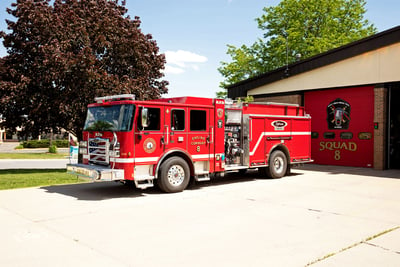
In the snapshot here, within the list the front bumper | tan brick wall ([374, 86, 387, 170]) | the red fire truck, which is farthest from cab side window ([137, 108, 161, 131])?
tan brick wall ([374, 86, 387, 170])

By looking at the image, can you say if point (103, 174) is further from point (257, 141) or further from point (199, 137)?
point (257, 141)

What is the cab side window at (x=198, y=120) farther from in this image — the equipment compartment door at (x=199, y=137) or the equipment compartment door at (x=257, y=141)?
the equipment compartment door at (x=257, y=141)

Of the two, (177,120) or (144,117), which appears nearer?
(144,117)

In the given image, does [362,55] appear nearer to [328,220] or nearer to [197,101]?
[197,101]

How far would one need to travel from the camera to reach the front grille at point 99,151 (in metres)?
9.18

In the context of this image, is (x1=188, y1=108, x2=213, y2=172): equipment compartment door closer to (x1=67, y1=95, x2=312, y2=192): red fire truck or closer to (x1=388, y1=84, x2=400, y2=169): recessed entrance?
(x1=67, y1=95, x2=312, y2=192): red fire truck

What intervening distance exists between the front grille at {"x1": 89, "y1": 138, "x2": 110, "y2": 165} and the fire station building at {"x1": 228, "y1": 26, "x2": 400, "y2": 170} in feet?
38.8

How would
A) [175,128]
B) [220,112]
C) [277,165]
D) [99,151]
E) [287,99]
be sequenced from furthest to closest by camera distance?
1. [287,99]
2. [277,165]
3. [220,112]
4. [175,128]
5. [99,151]

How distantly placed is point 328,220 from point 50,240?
4.76 meters

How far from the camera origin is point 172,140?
31.5 feet

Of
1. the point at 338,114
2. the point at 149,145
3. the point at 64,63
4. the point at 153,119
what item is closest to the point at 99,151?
the point at 149,145

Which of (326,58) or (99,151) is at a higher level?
(326,58)

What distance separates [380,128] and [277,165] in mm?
5738

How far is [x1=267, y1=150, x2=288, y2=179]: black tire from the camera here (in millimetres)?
12500
